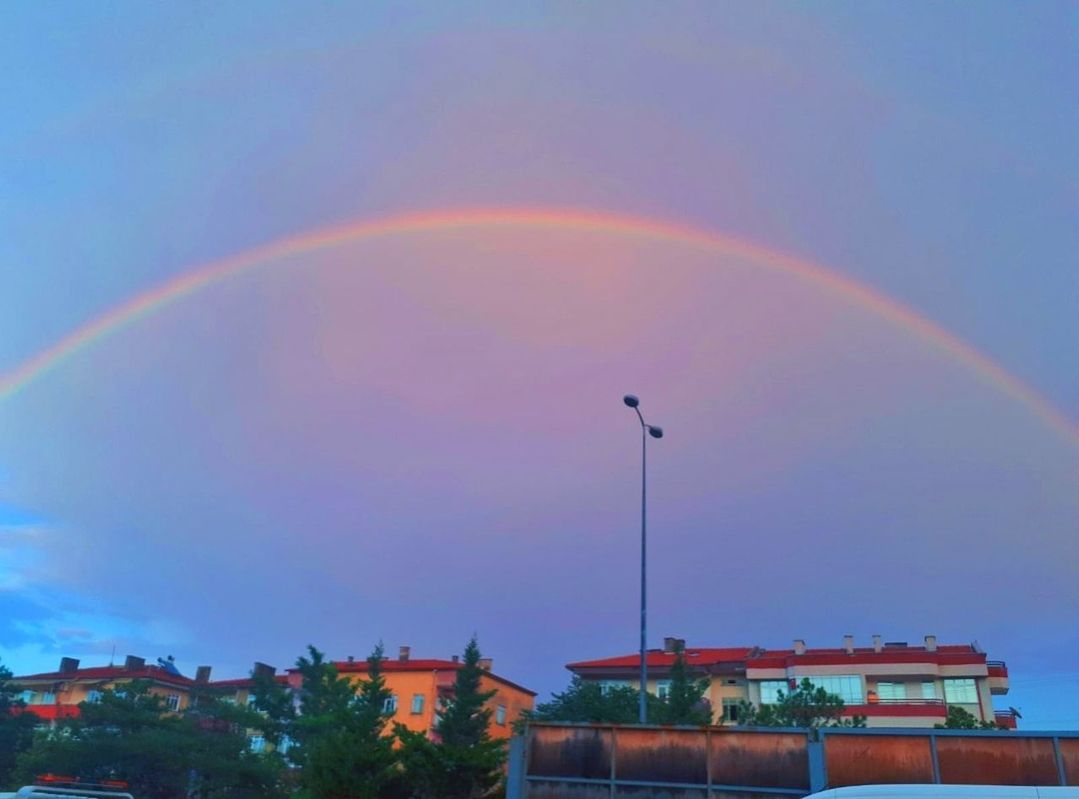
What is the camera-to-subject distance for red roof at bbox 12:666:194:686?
66.8 meters

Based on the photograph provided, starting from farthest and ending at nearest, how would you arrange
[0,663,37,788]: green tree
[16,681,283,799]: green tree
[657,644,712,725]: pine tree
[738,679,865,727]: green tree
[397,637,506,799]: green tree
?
[0,663,37,788]: green tree, [738,679,865,727]: green tree, [16,681,283,799]: green tree, [657,644,712,725]: pine tree, [397,637,506,799]: green tree

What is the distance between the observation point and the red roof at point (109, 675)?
66812 mm

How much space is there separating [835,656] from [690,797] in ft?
140

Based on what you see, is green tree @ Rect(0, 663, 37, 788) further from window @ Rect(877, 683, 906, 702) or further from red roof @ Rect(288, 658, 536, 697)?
window @ Rect(877, 683, 906, 702)

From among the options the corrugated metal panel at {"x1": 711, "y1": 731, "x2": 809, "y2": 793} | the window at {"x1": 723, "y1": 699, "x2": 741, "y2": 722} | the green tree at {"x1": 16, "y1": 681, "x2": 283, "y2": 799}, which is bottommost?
the corrugated metal panel at {"x1": 711, "y1": 731, "x2": 809, "y2": 793}

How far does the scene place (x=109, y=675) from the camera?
2763 inches

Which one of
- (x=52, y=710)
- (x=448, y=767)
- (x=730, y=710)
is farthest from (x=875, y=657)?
(x=52, y=710)

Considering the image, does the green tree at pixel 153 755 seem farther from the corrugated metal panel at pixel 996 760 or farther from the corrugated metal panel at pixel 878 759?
the corrugated metal panel at pixel 996 760

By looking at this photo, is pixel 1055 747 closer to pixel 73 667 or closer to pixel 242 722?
pixel 242 722

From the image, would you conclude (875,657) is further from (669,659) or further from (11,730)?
(11,730)

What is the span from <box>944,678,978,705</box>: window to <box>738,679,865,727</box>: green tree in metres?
13.4

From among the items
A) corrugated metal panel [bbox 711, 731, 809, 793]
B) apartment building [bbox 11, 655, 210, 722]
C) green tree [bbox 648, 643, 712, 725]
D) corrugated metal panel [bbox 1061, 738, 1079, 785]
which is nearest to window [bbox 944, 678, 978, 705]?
green tree [bbox 648, 643, 712, 725]

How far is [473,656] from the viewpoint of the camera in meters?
36.1

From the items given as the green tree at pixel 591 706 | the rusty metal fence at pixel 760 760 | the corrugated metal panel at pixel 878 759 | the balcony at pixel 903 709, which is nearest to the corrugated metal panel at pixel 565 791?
the rusty metal fence at pixel 760 760
